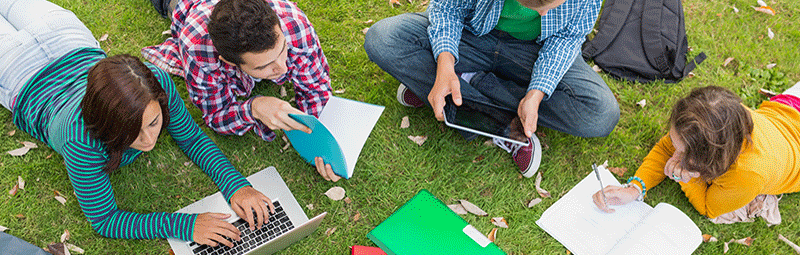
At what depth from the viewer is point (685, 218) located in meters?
3.59

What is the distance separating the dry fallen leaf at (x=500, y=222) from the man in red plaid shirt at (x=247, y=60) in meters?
1.23

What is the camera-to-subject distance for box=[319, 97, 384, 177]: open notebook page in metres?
3.54

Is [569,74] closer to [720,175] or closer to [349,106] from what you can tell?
[720,175]

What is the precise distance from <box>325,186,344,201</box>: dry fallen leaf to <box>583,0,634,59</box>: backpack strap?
2.41 meters

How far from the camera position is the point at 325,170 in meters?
3.66

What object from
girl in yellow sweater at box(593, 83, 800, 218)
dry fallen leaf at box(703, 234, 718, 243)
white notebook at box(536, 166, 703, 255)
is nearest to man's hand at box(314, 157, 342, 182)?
white notebook at box(536, 166, 703, 255)

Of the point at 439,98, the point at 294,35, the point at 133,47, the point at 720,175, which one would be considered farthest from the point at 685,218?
the point at 133,47

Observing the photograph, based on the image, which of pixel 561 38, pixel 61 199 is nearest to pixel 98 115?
pixel 61 199

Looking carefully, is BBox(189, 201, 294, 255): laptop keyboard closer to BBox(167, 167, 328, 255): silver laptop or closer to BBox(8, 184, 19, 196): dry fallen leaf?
BBox(167, 167, 328, 255): silver laptop

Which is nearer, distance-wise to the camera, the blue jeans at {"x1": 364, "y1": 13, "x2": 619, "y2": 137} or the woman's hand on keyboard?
the woman's hand on keyboard

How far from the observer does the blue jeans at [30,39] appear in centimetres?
338

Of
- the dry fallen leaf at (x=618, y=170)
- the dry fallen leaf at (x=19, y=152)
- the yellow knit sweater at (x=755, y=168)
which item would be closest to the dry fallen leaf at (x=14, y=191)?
the dry fallen leaf at (x=19, y=152)

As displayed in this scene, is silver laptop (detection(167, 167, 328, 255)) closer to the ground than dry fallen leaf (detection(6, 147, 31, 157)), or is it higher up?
closer to the ground

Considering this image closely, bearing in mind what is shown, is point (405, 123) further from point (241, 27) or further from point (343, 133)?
point (241, 27)
